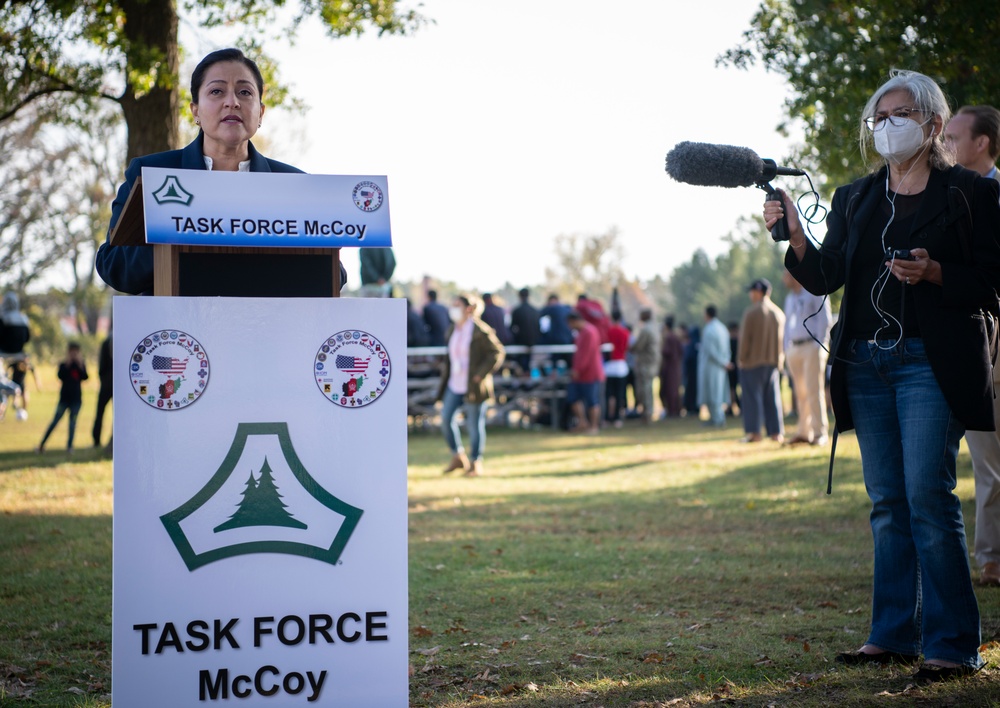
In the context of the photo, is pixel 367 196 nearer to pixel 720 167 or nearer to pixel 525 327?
pixel 720 167

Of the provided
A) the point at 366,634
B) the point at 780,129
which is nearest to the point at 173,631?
the point at 366,634

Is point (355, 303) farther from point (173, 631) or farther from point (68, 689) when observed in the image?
point (68, 689)

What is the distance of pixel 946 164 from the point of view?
409cm

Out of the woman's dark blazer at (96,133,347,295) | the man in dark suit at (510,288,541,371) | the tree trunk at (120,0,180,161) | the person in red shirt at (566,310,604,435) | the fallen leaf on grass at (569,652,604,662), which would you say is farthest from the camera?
the man in dark suit at (510,288,541,371)

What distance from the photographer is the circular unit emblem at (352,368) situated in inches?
116

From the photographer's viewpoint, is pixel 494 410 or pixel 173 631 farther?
pixel 494 410

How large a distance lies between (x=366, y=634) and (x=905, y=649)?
7.78 feet

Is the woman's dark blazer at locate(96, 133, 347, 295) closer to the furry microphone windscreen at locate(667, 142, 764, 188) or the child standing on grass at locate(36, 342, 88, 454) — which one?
the furry microphone windscreen at locate(667, 142, 764, 188)

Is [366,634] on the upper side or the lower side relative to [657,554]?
upper

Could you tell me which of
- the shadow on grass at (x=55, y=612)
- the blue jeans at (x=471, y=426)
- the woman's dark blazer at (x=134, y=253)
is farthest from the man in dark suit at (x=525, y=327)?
the woman's dark blazer at (x=134, y=253)

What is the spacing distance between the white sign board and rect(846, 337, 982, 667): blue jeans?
2190 millimetres

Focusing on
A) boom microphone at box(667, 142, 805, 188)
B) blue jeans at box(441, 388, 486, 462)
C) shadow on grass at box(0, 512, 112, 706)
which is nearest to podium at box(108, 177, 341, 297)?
boom microphone at box(667, 142, 805, 188)

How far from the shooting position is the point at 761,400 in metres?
15.6

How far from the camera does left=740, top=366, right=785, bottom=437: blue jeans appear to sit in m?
15.2
